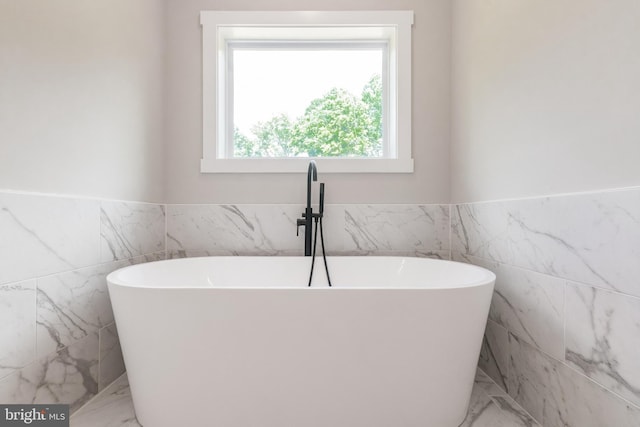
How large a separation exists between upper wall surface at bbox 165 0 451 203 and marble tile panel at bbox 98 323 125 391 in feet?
2.78

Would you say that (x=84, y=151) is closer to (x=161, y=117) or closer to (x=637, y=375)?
(x=161, y=117)

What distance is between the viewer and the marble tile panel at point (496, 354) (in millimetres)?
1469

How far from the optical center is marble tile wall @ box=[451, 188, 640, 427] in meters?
0.91

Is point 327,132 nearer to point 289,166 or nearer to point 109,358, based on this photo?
point 289,166

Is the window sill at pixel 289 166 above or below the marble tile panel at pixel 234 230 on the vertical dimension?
above

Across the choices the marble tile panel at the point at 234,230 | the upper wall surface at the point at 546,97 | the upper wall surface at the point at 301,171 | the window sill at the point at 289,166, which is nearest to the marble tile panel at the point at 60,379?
the marble tile panel at the point at 234,230

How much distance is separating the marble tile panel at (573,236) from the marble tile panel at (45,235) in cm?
181

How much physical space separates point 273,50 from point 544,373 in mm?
2343

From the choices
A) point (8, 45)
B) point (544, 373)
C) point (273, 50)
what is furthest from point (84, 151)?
point (544, 373)

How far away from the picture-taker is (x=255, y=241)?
2035 mm

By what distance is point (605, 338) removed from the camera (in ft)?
3.19

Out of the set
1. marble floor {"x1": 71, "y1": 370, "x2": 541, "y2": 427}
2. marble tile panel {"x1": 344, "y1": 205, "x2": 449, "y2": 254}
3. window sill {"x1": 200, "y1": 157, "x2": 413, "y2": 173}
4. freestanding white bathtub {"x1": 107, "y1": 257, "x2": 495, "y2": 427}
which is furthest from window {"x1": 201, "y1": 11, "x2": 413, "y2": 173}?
marble floor {"x1": 71, "y1": 370, "x2": 541, "y2": 427}

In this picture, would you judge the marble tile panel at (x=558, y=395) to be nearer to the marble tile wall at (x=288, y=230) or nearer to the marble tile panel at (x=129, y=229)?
the marble tile wall at (x=288, y=230)

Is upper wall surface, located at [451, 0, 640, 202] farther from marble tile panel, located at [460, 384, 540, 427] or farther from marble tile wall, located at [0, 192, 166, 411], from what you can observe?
marble tile wall, located at [0, 192, 166, 411]
